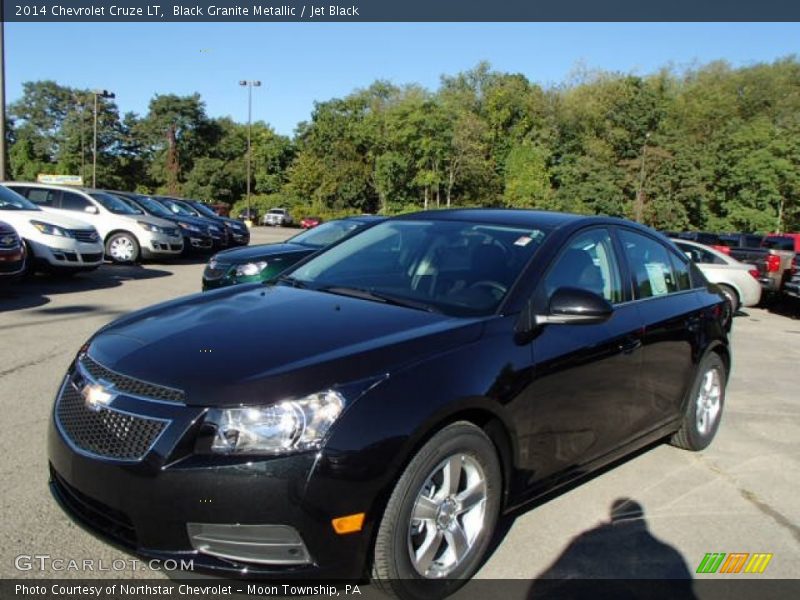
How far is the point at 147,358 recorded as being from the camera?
2742mm

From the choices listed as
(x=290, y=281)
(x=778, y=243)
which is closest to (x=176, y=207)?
(x=290, y=281)

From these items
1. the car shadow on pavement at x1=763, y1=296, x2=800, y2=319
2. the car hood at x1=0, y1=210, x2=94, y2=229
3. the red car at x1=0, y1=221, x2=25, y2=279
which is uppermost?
the car hood at x1=0, y1=210, x2=94, y2=229

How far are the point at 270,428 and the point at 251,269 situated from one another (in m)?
6.90

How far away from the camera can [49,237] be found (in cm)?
1149

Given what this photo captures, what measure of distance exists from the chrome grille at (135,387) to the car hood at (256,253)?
20.6 feet

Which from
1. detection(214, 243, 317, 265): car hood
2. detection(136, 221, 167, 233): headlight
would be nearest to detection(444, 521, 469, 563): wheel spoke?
detection(214, 243, 317, 265): car hood

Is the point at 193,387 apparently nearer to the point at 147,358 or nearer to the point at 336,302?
the point at 147,358

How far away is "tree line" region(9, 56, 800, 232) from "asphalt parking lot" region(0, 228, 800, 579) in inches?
2042

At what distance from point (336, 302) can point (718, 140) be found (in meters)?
61.2

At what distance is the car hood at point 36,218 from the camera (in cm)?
1137

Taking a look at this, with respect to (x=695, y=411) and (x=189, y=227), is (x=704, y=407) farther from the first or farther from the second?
(x=189, y=227)

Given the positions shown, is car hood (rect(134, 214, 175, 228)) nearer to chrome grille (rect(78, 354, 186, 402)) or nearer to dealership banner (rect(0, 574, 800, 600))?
chrome grille (rect(78, 354, 186, 402))

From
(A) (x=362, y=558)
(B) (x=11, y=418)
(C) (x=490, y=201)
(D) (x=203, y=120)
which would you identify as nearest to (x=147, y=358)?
(A) (x=362, y=558)

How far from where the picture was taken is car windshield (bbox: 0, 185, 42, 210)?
38.2 feet
